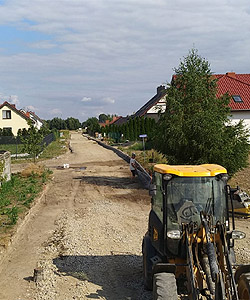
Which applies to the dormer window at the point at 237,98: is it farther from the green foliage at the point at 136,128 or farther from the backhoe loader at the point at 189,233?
the backhoe loader at the point at 189,233

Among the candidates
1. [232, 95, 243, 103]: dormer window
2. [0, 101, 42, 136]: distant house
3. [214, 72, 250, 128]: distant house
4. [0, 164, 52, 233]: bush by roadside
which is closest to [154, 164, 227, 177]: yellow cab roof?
[0, 164, 52, 233]: bush by roadside

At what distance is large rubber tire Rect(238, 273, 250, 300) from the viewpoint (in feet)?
18.1

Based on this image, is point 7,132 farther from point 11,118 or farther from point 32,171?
point 32,171

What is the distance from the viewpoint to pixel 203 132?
18422 millimetres

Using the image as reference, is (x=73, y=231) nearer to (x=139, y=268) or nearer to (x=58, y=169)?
(x=139, y=268)

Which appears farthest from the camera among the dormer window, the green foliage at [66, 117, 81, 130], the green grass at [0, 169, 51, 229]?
the green foliage at [66, 117, 81, 130]

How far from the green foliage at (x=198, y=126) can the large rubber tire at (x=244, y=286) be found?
12.9 meters

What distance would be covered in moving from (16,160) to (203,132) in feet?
78.9

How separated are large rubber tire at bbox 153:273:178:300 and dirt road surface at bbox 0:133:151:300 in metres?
1.73

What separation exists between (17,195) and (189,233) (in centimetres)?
1354

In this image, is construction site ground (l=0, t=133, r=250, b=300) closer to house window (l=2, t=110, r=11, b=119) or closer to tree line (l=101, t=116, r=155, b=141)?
tree line (l=101, t=116, r=155, b=141)

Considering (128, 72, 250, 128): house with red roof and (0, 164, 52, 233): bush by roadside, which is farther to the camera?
(128, 72, 250, 128): house with red roof

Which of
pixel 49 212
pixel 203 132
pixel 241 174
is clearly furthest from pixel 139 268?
pixel 241 174

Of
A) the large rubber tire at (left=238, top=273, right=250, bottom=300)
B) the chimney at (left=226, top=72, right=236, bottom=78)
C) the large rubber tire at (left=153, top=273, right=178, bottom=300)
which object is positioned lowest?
the large rubber tire at (left=153, top=273, right=178, bottom=300)
